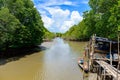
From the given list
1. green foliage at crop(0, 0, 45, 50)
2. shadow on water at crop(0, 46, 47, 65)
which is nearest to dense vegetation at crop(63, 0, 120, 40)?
green foliage at crop(0, 0, 45, 50)

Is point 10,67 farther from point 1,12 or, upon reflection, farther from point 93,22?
point 93,22

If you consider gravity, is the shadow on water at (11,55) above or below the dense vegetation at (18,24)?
below

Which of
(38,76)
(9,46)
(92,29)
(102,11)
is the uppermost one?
(102,11)

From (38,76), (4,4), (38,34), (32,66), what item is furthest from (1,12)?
(38,34)

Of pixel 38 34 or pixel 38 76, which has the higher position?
pixel 38 34

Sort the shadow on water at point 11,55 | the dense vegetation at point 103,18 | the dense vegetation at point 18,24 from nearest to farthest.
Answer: the dense vegetation at point 103,18, the dense vegetation at point 18,24, the shadow on water at point 11,55

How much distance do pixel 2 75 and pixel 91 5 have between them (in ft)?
48.0

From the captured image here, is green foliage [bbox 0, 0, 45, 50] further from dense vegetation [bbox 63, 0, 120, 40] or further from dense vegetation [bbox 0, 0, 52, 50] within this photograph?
dense vegetation [bbox 63, 0, 120, 40]

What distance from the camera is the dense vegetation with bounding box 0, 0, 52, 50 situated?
3288cm

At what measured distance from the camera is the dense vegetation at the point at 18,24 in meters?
32.9

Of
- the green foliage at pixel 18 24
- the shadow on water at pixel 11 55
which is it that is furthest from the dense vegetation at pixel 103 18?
the shadow on water at pixel 11 55

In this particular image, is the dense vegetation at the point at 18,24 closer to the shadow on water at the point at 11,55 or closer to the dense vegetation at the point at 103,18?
the shadow on water at the point at 11,55

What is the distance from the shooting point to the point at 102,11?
1174 inches

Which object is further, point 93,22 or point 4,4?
point 4,4
